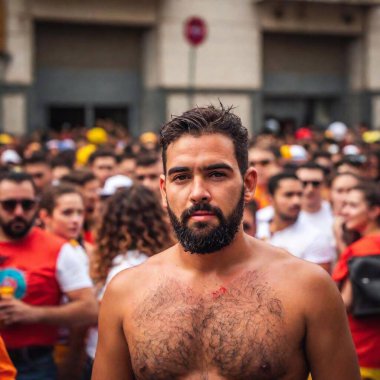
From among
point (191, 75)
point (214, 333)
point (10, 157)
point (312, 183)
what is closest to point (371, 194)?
point (312, 183)

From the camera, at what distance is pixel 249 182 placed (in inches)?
130

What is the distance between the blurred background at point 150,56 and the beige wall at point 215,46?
0.03 m

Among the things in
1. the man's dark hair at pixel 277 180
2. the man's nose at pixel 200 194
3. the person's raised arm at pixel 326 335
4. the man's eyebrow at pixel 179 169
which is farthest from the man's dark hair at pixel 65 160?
the person's raised arm at pixel 326 335

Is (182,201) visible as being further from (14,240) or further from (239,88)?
(239,88)

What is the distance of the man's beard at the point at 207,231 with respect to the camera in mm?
3105

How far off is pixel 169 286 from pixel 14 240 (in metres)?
2.10

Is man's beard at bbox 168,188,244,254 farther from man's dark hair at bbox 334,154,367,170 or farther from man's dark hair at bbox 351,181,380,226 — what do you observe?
man's dark hair at bbox 334,154,367,170

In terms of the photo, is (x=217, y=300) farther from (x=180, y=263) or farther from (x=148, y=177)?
(x=148, y=177)

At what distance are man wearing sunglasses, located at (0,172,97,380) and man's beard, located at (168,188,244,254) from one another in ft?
6.45

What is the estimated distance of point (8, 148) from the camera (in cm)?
1358

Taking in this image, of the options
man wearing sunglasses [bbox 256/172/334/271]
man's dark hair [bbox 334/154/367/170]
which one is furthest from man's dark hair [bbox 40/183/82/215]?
man's dark hair [bbox 334/154/367/170]

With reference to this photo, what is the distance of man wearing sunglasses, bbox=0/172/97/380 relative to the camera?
494 centimetres

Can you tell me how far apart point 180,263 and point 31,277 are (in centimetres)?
187

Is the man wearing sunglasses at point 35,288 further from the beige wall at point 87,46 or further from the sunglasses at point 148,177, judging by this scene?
the beige wall at point 87,46
